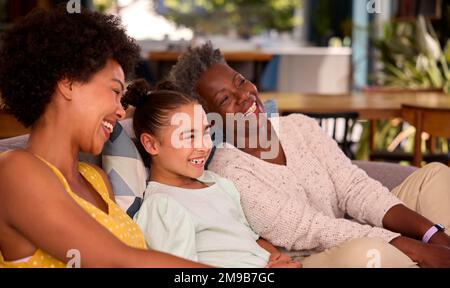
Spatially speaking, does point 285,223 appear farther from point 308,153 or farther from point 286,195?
point 308,153

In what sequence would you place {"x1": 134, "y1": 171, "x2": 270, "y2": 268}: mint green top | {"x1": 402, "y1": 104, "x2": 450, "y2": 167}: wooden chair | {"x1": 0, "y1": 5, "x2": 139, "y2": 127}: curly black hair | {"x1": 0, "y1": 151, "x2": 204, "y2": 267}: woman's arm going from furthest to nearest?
1. {"x1": 402, "y1": 104, "x2": 450, "y2": 167}: wooden chair
2. {"x1": 134, "y1": 171, "x2": 270, "y2": 268}: mint green top
3. {"x1": 0, "y1": 5, "x2": 139, "y2": 127}: curly black hair
4. {"x1": 0, "y1": 151, "x2": 204, "y2": 267}: woman's arm

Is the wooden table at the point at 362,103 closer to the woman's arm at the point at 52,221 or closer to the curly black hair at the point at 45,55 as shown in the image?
the curly black hair at the point at 45,55

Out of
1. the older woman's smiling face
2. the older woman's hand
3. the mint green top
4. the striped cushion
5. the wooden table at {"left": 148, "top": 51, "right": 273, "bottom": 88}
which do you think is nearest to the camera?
the mint green top

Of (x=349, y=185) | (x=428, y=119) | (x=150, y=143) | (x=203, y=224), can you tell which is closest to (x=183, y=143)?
(x=150, y=143)

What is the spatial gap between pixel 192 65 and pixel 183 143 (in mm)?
485

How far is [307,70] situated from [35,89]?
715 centimetres

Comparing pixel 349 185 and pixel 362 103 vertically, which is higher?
pixel 349 185

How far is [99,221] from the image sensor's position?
5.27 feet

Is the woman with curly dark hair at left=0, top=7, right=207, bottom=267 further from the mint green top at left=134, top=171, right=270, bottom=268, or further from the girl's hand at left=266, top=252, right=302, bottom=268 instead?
the girl's hand at left=266, top=252, right=302, bottom=268

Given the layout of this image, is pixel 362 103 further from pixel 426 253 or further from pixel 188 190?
pixel 188 190

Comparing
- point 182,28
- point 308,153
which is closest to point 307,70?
point 182,28

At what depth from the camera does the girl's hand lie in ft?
6.44

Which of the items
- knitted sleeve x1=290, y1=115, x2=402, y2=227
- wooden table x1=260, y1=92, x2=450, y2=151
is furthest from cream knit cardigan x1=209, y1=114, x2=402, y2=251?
wooden table x1=260, y1=92, x2=450, y2=151

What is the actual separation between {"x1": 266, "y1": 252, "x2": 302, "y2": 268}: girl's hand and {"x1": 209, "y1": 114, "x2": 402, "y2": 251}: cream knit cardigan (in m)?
0.09
